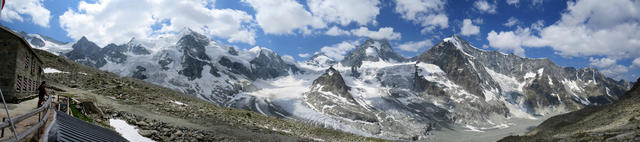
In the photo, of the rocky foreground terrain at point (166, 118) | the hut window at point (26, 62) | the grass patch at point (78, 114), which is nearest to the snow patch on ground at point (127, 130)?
the rocky foreground terrain at point (166, 118)

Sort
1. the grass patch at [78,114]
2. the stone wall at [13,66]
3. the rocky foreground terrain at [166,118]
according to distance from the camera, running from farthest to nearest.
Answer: the rocky foreground terrain at [166,118] < the stone wall at [13,66] < the grass patch at [78,114]

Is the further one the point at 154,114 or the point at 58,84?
the point at 58,84

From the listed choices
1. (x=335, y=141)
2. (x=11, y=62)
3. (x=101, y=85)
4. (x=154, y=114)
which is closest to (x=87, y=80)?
(x=101, y=85)

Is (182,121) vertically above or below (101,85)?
below

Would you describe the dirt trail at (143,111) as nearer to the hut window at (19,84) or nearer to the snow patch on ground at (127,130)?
the snow patch on ground at (127,130)

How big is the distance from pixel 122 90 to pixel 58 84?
7370 mm

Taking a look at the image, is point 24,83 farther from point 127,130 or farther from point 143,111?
point 143,111

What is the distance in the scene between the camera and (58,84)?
4603cm

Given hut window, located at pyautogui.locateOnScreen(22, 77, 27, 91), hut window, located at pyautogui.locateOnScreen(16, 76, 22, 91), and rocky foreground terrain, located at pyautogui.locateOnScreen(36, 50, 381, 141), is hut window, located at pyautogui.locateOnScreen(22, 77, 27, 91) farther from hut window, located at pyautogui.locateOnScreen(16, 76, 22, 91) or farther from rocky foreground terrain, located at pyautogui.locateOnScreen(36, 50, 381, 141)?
rocky foreground terrain, located at pyautogui.locateOnScreen(36, 50, 381, 141)

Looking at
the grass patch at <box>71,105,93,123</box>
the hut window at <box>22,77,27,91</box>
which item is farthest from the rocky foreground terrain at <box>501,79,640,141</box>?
the hut window at <box>22,77,27,91</box>

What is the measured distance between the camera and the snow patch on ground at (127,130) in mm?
24406

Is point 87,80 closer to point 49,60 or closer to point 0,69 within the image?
point 49,60

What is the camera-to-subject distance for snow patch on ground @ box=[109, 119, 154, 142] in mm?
24406

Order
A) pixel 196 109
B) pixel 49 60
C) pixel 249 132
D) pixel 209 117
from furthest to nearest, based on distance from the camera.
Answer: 1. pixel 49 60
2. pixel 196 109
3. pixel 209 117
4. pixel 249 132
